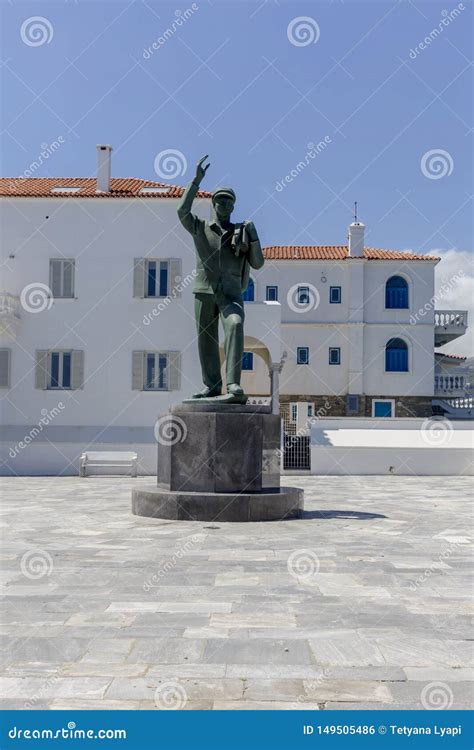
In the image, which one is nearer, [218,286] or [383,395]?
[218,286]

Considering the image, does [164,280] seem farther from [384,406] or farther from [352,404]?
[384,406]

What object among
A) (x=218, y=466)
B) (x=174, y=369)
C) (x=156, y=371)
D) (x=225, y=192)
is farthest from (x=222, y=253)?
(x=156, y=371)

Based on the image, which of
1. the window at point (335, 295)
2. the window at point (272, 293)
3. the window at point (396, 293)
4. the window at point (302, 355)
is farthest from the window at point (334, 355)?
the window at point (272, 293)

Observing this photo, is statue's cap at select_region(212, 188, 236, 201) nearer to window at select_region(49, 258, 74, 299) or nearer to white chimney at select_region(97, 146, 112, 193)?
window at select_region(49, 258, 74, 299)

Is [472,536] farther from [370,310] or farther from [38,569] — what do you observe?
[370,310]

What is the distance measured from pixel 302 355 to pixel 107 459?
22080mm

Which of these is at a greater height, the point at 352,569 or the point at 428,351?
the point at 428,351

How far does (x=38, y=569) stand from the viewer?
21.6ft

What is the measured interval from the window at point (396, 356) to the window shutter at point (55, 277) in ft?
67.9

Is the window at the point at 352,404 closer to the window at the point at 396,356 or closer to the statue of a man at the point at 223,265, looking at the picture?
the window at the point at 396,356

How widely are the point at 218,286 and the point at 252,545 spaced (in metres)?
3.70

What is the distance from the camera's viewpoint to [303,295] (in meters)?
40.5
